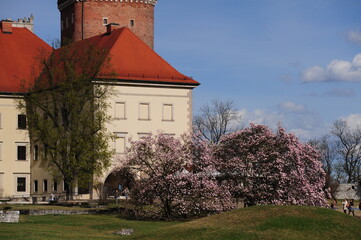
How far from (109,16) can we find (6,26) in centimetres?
929

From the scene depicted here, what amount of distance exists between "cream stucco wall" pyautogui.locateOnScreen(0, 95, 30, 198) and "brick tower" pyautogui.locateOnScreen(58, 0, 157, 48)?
10079 mm

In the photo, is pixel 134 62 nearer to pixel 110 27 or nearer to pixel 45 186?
pixel 110 27

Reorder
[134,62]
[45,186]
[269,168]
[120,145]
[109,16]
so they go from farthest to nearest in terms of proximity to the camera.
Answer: [109,16] → [45,186] → [134,62] → [120,145] → [269,168]

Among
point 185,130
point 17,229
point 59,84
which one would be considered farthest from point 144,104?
point 17,229

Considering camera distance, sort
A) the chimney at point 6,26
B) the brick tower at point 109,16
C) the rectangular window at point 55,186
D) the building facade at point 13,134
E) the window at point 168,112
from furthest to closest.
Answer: the brick tower at point 109,16, the chimney at point 6,26, the building facade at point 13,134, the rectangular window at point 55,186, the window at point 168,112

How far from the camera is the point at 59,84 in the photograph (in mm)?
62625

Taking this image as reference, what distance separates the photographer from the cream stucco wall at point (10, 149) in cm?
7394

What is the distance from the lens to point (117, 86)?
67.4 m

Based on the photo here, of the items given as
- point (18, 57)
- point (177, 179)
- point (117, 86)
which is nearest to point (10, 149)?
point (18, 57)

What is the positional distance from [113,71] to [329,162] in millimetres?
62770

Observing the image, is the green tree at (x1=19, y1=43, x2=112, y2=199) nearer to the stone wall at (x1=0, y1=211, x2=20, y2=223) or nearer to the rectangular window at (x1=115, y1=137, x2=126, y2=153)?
the rectangular window at (x1=115, y1=137, x2=126, y2=153)

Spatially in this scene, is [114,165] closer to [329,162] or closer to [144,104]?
[144,104]

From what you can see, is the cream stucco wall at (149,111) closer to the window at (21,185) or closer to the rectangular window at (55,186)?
the rectangular window at (55,186)

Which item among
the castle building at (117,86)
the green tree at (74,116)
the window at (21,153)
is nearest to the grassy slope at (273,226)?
the green tree at (74,116)
